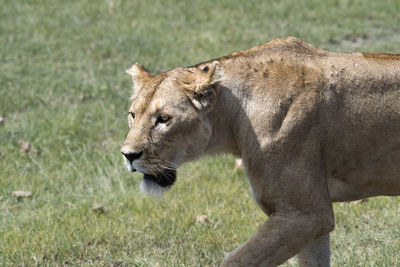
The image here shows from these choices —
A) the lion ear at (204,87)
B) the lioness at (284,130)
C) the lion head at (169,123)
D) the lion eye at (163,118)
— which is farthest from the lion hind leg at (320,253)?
the lion eye at (163,118)

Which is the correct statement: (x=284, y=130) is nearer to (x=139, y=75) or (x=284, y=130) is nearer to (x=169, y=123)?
(x=169, y=123)

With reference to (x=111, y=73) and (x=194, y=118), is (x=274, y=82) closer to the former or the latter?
(x=194, y=118)

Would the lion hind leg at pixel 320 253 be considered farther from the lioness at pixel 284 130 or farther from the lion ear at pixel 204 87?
the lion ear at pixel 204 87

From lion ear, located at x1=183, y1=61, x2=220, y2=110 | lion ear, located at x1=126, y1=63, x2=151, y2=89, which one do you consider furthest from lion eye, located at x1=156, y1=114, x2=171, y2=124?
lion ear, located at x1=126, y1=63, x2=151, y2=89

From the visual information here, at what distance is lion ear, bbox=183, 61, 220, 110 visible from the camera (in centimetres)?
410

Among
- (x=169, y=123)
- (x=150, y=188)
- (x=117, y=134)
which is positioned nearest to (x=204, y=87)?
(x=169, y=123)

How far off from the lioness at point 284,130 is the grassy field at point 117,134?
3.12ft

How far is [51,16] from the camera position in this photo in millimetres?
11562

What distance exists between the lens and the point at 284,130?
402 centimetres

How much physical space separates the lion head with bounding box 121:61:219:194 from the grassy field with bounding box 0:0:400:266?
964mm

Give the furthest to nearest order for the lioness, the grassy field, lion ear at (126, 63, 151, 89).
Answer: the grassy field → lion ear at (126, 63, 151, 89) → the lioness

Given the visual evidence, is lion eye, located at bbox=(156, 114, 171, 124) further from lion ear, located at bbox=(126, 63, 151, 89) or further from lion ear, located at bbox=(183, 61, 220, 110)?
lion ear, located at bbox=(126, 63, 151, 89)

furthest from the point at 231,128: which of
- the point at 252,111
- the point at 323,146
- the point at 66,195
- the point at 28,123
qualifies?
the point at 28,123

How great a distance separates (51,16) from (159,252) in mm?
7227
